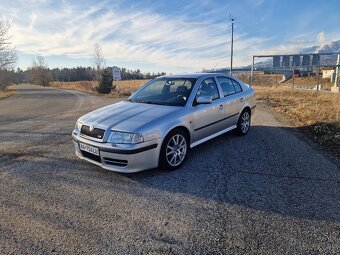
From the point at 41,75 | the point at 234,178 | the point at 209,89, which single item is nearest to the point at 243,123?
the point at 209,89

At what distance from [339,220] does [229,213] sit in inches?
47.0

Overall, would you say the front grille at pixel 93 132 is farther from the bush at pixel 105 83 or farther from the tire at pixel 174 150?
the bush at pixel 105 83

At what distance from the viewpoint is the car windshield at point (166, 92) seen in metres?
4.75

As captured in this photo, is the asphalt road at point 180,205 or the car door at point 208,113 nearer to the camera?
the asphalt road at point 180,205

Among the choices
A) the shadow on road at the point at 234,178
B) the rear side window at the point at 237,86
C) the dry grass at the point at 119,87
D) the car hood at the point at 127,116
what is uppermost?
the rear side window at the point at 237,86

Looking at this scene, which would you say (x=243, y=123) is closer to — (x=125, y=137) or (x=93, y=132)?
(x=125, y=137)

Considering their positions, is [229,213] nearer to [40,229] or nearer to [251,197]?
[251,197]

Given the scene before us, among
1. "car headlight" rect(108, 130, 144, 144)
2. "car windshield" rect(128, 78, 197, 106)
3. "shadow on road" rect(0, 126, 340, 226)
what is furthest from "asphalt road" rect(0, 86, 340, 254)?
"car windshield" rect(128, 78, 197, 106)

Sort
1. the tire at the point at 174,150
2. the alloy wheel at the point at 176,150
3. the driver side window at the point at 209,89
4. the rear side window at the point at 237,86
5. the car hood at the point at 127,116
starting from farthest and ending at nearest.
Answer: the rear side window at the point at 237,86 < the driver side window at the point at 209,89 < the alloy wheel at the point at 176,150 < the tire at the point at 174,150 < the car hood at the point at 127,116

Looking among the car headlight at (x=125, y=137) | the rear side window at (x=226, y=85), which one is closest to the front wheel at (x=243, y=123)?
the rear side window at (x=226, y=85)

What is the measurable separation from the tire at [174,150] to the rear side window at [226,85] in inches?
69.2

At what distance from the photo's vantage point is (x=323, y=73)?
62625 mm

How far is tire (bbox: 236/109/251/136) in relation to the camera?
6.23m

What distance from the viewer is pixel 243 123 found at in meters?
6.36
